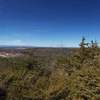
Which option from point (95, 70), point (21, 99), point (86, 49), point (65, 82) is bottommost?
point (21, 99)

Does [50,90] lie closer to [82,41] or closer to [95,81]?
[95,81]

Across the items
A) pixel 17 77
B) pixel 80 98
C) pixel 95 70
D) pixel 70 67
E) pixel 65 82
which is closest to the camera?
pixel 80 98

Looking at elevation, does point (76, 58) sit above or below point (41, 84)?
above

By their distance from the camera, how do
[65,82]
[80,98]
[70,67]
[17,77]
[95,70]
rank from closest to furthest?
[80,98], [95,70], [65,82], [17,77], [70,67]

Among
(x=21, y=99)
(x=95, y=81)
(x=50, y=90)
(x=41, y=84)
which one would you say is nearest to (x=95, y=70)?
(x=95, y=81)

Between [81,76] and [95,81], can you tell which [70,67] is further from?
[95,81]

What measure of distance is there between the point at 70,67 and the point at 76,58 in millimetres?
1524

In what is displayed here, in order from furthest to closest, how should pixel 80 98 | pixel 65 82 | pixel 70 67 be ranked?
pixel 70 67
pixel 65 82
pixel 80 98

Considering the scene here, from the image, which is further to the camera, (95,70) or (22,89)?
(22,89)

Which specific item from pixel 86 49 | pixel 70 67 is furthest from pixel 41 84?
pixel 86 49

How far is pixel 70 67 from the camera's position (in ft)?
82.1

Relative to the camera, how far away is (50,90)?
1562 cm

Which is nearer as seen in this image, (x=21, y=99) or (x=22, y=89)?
(x=21, y=99)

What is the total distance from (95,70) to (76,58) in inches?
365
